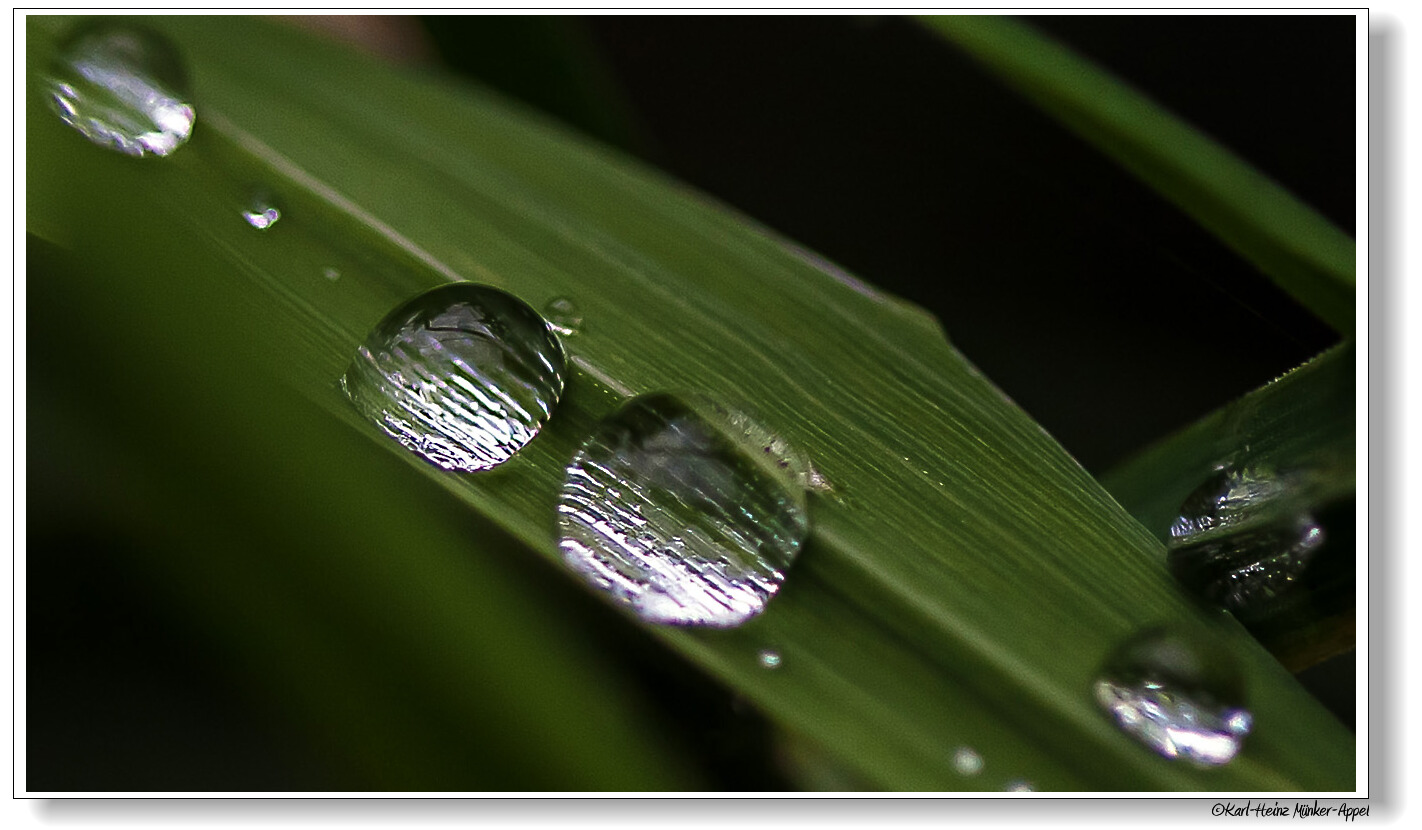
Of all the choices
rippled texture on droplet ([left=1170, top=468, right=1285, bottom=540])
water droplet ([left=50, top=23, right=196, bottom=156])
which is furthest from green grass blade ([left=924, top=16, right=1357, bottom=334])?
water droplet ([left=50, top=23, right=196, bottom=156])

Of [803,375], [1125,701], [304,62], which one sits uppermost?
[304,62]

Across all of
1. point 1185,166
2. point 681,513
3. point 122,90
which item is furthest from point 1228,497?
point 122,90

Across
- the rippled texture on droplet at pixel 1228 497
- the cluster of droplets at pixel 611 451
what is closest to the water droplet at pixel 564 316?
the cluster of droplets at pixel 611 451

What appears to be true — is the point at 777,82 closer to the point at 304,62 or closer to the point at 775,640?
the point at 304,62

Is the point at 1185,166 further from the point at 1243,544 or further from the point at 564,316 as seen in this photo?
the point at 564,316
